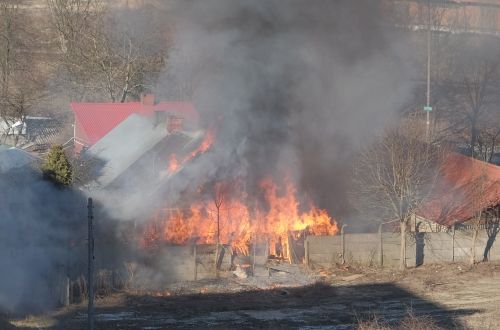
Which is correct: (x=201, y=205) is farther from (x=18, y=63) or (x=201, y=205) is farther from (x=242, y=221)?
(x=18, y=63)

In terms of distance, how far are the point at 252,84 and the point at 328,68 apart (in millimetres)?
3382

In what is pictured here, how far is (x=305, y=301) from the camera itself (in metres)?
18.6

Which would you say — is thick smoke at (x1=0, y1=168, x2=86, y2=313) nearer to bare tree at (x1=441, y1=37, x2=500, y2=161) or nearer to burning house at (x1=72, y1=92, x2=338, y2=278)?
burning house at (x1=72, y1=92, x2=338, y2=278)

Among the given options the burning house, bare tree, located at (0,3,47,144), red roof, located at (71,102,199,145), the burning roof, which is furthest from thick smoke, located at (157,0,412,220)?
bare tree, located at (0,3,47,144)

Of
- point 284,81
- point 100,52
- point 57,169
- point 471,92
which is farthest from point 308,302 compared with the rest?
point 471,92

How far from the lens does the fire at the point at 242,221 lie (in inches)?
859

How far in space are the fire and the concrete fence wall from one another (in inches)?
50.0

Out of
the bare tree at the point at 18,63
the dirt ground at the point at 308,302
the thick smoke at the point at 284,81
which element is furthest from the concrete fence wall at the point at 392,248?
the bare tree at the point at 18,63

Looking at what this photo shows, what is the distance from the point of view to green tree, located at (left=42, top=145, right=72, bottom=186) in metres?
19.3

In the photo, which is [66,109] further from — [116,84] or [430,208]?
[430,208]

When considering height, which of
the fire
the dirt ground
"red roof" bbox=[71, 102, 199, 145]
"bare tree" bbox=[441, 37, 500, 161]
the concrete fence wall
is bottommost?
the dirt ground

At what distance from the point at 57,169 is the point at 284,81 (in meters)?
8.43

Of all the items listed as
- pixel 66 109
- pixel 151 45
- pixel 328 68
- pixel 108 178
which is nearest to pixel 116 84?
pixel 66 109

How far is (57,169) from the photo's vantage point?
19.9 m
